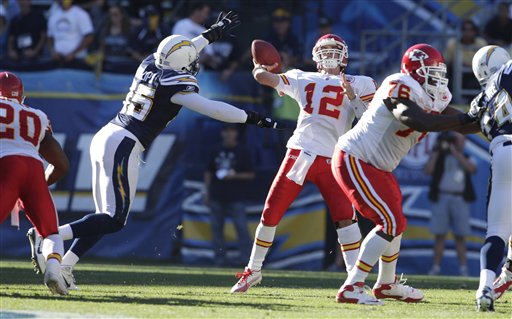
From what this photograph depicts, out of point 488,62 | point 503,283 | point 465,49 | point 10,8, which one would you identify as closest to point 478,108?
point 488,62

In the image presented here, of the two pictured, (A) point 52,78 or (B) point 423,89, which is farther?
(A) point 52,78

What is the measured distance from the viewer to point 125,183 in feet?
28.6

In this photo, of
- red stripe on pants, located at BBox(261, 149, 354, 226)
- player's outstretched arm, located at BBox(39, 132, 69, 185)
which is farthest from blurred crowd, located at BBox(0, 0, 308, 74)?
player's outstretched arm, located at BBox(39, 132, 69, 185)

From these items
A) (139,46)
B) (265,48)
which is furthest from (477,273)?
(265,48)

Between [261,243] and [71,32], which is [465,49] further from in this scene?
[261,243]

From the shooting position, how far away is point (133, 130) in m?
8.82

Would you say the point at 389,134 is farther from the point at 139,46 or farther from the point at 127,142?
the point at 139,46

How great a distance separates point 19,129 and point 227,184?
7.10m

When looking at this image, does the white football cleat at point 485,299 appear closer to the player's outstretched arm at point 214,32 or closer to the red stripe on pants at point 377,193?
the red stripe on pants at point 377,193

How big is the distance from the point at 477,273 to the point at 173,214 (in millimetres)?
4114

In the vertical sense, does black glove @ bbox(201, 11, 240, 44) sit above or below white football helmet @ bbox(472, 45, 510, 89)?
above

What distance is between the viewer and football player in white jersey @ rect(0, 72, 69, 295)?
7.82 meters

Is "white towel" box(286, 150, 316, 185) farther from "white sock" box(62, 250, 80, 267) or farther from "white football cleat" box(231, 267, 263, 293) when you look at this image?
"white sock" box(62, 250, 80, 267)

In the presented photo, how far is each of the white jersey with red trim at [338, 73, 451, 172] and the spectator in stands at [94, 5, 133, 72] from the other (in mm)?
7933
